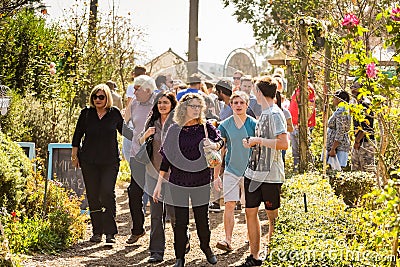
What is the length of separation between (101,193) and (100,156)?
46cm

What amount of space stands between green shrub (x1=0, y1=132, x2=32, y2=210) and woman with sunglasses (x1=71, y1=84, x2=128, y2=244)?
610 millimetres

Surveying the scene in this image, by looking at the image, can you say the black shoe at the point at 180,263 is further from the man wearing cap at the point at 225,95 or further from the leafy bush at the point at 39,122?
the leafy bush at the point at 39,122

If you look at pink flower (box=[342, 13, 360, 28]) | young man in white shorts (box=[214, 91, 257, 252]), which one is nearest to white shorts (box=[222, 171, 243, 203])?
young man in white shorts (box=[214, 91, 257, 252])

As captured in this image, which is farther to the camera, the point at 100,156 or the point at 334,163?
the point at 334,163

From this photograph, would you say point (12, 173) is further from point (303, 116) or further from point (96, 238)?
point (303, 116)

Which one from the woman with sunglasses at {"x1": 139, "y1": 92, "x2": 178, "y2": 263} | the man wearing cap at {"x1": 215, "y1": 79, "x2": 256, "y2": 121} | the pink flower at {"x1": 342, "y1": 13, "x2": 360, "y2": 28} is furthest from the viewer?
the man wearing cap at {"x1": 215, "y1": 79, "x2": 256, "y2": 121}

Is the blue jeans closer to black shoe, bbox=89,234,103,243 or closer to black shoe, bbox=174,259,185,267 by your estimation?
black shoe, bbox=89,234,103,243

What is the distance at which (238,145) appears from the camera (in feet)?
27.3

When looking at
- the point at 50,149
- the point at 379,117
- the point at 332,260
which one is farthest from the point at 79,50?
the point at 332,260

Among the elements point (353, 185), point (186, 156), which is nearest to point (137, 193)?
point (186, 156)

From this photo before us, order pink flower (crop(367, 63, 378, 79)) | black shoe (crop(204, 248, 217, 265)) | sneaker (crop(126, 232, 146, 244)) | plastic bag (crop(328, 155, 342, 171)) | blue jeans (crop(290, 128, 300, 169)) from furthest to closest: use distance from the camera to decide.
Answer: blue jeans (crop(290, 128, 300, 169)) → plastic bag (crop(328, 155, 342, 171)) → sneaker (crop(126, 232, 146, 244)) → black shoe (crop(204, 248, 217, 265)) → pink flower (crop(367, 63, 378, 79))

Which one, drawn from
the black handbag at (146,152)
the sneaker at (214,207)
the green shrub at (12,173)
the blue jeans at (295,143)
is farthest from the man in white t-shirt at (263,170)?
the blue jeans at (295,143)

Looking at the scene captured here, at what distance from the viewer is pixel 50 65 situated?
535 inches

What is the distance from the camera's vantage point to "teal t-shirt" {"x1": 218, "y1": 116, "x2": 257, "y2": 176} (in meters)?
8.31
